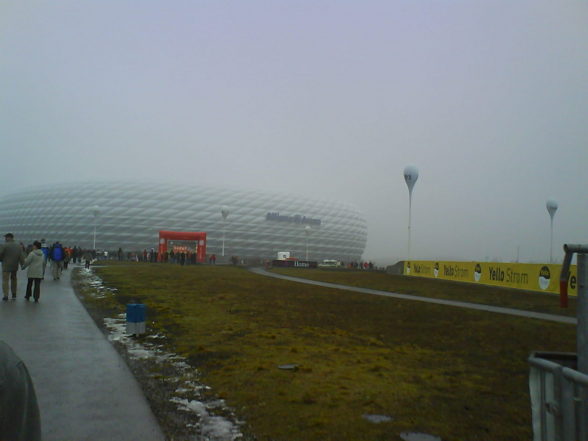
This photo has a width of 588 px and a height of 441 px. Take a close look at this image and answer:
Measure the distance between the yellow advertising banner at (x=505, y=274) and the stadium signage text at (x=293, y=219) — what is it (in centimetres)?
4553

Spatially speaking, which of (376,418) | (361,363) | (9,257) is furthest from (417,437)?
(9,257)

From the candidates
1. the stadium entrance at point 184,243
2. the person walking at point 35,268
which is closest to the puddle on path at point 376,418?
the person walking at point 35,268

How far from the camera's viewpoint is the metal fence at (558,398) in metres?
2.69

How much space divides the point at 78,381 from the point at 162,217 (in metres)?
69.4

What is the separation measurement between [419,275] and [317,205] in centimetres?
5159

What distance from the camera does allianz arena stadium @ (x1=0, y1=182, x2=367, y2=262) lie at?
7350cm

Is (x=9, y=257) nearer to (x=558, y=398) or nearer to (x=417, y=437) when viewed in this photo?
(x=417, y=437)

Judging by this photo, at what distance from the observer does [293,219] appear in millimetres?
81062

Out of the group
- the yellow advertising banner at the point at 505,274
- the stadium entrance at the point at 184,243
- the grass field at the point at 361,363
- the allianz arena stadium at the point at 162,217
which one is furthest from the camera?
the allianz arena stadium at the point at 162,217

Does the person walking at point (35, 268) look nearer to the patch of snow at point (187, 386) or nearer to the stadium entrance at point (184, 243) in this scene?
the patch of snow at point (187, 386)

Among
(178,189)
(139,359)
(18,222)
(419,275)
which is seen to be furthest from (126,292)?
(18,222)

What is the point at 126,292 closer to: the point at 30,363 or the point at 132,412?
the point at 30,363

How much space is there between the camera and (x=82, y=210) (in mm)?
74062

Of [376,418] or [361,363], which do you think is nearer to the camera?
[376,418]
